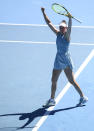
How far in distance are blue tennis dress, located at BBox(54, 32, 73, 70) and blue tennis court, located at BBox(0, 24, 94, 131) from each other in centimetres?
89

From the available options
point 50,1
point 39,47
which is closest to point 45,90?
point 39,47

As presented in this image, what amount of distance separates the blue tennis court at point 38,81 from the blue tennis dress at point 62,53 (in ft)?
2.92

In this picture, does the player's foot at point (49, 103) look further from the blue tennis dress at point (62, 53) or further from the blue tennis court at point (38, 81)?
the blue tennis dress at point (62, 53)

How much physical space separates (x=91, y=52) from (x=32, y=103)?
3000 millimetres

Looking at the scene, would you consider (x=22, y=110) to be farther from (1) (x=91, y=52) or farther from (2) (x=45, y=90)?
(1) (x=91, y=52)

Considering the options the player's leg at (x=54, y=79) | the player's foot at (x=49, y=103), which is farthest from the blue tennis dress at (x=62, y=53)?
the player's foot at (x=49, y=103)

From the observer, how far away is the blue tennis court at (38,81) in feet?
25.2

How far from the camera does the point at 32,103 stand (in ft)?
27.4

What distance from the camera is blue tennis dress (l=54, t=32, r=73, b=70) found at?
308 inches

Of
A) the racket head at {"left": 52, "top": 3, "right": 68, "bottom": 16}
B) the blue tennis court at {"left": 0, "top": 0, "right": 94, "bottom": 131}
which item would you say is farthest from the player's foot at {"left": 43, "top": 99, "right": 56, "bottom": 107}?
the racket head at {"left": 52, "top": 3, "right": 68, "bottom": 16}

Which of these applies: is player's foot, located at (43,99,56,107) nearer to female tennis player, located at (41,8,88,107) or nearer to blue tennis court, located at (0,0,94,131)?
female tennis player, located at (41,8,88,107)

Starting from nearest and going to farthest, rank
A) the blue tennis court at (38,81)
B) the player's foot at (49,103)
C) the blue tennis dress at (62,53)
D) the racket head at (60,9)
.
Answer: the blue tennis court at (38,81) < the blue tennis dress at (62,53) < the racket head at (60,9) < the player's foot at (49,103)

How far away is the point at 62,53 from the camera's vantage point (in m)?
7.89

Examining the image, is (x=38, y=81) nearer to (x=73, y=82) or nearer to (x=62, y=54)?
(x=73, y=82)
